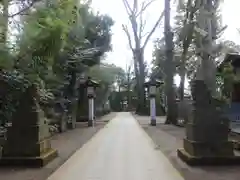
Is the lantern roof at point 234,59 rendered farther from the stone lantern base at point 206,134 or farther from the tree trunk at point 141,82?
the tree trunk at point 141,82

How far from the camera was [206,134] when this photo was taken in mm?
6766

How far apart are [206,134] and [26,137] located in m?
3.23

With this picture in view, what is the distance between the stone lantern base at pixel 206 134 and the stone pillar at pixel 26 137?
2.66 meters

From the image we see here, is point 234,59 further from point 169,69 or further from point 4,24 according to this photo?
point 4,24

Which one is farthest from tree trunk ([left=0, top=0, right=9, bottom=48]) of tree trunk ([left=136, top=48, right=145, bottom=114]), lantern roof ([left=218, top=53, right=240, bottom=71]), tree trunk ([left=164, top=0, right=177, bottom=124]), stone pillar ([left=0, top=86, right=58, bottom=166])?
tree trunk ([left=136, top=48, right=145, bottom=114])

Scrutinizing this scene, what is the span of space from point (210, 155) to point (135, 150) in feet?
8.85

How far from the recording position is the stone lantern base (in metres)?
6.54

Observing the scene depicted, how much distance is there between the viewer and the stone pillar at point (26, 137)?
679cm

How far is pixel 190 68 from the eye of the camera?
1083 inches

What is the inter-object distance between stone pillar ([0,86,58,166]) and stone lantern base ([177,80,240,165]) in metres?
2.66

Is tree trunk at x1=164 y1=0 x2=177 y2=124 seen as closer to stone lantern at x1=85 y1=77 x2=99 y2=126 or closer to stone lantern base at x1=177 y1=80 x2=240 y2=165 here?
stone lantern at x1=85 y1=77 x2=99 y2=126

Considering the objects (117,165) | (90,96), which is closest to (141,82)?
(90,96)

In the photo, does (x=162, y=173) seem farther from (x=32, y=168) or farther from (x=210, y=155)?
(x=32, y=168)

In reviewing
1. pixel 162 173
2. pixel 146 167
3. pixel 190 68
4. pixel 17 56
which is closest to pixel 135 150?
pixel 146 167
